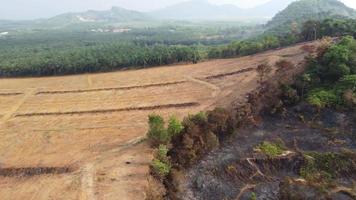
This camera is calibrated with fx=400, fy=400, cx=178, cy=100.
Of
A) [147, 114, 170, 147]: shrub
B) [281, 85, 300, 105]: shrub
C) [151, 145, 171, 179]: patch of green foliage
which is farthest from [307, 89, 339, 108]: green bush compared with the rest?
[151, 145, 171, 179]: patch of green foliage

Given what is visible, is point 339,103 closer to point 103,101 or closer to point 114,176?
point 114,176

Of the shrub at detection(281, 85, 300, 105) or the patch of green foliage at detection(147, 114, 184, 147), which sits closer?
the patch of green foliage at detection(147, 114, 184, 147)

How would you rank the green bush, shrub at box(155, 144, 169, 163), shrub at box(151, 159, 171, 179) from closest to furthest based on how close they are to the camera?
shrub at box(151, 159, 171, 179) < shrub at box(155, 144, 169, 163) < the green bush

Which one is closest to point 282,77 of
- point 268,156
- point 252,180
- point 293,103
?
point 293,103

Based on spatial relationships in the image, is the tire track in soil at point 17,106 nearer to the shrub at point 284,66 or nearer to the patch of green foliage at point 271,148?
the patch of green foliage at point 271,148

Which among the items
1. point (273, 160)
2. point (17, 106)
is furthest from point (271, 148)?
point (17, 106)

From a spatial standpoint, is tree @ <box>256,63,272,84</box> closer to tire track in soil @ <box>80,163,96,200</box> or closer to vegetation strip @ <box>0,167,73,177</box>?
tire track in soil @ <box>80,163,96,200</box>
